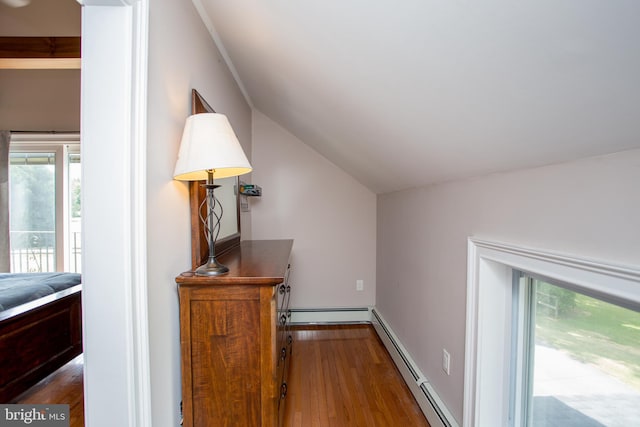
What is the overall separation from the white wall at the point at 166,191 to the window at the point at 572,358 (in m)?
1.43

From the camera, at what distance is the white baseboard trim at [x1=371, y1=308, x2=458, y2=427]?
Result: 60.9 inches

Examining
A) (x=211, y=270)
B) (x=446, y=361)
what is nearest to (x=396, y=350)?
(x=446, y=361)

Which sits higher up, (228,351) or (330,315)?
(228,351)

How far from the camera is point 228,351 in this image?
44.5 inches

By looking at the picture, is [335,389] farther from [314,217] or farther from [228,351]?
[314,217]

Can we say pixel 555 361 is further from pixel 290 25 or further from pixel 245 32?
pixel 245 32

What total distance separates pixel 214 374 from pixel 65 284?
7.56 ft

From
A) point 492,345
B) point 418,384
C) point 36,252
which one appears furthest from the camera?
point 36,252

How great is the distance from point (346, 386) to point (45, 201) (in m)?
4.08

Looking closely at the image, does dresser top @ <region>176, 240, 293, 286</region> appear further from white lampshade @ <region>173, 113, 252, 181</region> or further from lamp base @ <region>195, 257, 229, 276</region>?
white lampshade @ <region>173, 113, 252, 181</region>

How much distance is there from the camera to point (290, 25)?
3.94 ft

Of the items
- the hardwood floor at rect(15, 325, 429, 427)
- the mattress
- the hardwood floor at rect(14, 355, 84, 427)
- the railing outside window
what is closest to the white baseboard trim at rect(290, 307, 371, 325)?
the hardwood floor at rect(15, 325, 429, 427)

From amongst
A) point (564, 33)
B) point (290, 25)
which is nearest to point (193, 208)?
point (290, 25)

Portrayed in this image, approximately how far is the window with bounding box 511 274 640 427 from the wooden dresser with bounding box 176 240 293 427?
1.04m
